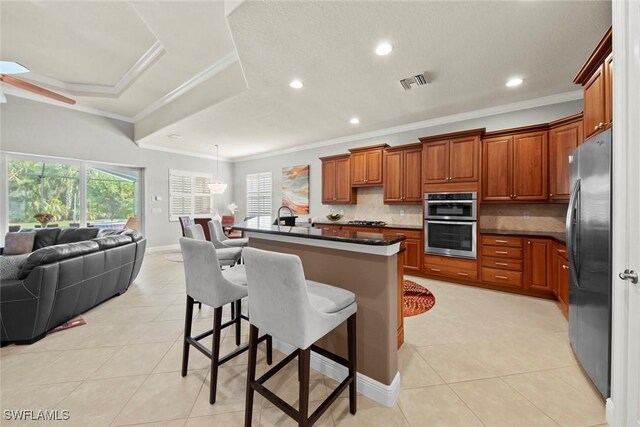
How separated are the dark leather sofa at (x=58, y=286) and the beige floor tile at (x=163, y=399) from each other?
1426mm

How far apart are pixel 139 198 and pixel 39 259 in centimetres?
476

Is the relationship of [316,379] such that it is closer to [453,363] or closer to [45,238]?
[453,363]

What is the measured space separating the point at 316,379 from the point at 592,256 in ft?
6.89

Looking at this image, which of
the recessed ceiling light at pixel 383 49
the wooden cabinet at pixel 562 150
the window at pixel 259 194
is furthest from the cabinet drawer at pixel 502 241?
the window at pixel 259 194

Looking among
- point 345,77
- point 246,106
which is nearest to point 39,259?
point 246,106

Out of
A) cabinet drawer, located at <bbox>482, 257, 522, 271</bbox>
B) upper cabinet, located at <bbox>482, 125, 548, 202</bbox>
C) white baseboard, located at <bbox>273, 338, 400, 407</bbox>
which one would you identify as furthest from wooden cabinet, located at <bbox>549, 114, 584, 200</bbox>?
white baseboard, located at <bbox>273, 338, 400, 407</bbox>

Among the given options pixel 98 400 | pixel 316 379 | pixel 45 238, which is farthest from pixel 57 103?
pixel 316 379

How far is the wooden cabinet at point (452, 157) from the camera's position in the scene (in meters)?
3.79

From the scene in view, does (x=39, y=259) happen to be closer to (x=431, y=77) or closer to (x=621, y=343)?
(x=621, y=343)

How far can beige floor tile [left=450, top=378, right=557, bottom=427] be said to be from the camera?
143cm

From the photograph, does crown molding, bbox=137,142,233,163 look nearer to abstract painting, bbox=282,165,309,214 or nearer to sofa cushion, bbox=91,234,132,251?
abstract painting, bbox=282,165,309,214

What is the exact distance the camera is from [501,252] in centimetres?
355

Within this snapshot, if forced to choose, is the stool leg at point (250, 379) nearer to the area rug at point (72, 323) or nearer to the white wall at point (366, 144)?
the area rug at point (72, 323)

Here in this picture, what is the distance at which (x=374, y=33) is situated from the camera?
89.4 inches
